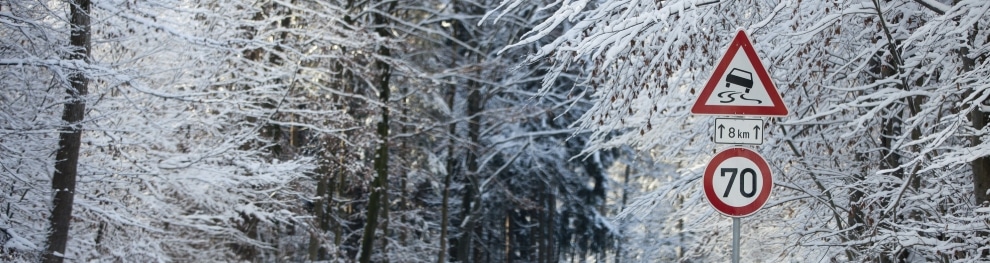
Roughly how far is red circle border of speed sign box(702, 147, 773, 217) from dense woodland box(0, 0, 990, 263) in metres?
0.70

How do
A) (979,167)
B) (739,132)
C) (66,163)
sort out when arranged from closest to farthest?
(739,132)
(979,167)
(66,163)

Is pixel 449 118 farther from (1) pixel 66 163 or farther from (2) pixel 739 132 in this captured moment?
(2) pixel 739 132

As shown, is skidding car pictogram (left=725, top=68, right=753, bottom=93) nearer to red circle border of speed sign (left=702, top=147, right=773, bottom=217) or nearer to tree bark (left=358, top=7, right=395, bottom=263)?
red circle border of speed sign (left=702, top=147, right=773, bottom=217)

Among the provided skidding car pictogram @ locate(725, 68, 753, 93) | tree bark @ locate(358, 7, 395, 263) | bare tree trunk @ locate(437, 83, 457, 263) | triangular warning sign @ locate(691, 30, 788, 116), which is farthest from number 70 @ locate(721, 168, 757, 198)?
A: bare tree trunk @ locate(437, 83, 457, 263)

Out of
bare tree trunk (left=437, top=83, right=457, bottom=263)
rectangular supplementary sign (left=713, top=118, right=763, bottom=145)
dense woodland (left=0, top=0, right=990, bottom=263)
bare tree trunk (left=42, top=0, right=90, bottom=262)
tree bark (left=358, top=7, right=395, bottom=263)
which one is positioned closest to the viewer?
rectangular supplementary sign (left=713, top=118, right=763, bottom=145)

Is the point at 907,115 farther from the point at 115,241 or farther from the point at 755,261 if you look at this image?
the point at 115,241

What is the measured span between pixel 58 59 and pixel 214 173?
4.25m

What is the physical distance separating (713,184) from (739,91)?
21.4 inches

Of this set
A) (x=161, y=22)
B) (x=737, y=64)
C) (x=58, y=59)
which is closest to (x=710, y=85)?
(x=737, y=64)

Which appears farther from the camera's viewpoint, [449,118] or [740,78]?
[449,118]

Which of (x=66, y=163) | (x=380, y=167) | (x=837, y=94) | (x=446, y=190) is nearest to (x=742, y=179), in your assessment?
(x=837, y=94)

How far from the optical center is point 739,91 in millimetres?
5973

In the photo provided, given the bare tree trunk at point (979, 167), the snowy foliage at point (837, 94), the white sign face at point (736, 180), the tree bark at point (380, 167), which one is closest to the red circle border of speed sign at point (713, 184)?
the white sign face at point (736, 180)

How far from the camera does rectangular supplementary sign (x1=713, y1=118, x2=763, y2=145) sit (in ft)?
19.3
